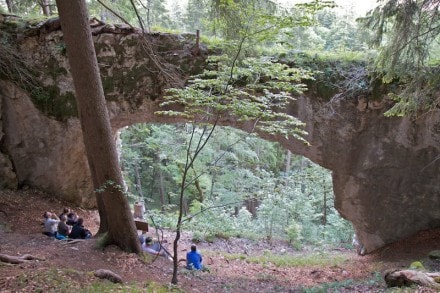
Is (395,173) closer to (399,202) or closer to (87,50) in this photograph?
(399,202)

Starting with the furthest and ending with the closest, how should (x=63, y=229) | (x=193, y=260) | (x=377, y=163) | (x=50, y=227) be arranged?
(x=377, y=163) < (x=50, y=227) < (x=63, y=229) < (x=193, y=260)

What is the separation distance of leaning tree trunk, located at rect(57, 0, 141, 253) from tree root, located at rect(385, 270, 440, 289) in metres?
4.65

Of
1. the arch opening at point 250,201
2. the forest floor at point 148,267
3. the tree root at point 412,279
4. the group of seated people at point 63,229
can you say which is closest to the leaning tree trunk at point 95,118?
the forest floor at point 148,267

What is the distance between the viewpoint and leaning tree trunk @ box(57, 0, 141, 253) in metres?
6.14

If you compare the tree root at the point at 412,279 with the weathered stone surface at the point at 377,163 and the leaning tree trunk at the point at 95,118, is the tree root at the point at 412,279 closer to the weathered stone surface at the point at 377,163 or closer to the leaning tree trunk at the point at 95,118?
the weathered stone surface at the point at 377,163

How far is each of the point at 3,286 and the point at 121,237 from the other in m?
3.05

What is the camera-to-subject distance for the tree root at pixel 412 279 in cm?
518

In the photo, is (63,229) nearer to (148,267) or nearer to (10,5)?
(148,267)

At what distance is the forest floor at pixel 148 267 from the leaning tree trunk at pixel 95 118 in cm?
53

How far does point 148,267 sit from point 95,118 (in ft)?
10.0

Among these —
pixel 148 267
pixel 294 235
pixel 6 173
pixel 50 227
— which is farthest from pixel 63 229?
pixel 294 235

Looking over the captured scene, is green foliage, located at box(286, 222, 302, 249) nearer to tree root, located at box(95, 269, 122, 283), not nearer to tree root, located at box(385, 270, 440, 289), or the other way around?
tree root, located at box(385, 270, 440, 289)

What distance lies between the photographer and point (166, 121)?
10938 mm

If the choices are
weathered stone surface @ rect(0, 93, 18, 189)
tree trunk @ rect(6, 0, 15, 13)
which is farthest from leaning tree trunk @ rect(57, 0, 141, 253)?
tree trunk @ rect(6, 0, 15, 13)
